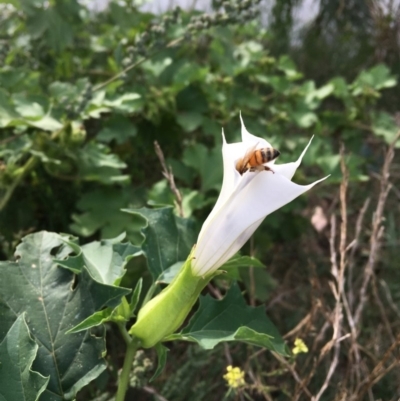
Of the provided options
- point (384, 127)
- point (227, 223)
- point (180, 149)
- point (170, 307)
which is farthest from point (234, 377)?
point (384, 127)

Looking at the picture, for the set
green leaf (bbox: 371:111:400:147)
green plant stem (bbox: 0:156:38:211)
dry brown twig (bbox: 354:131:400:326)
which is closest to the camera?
dry brown twig (bbox: 354:131:400:326)

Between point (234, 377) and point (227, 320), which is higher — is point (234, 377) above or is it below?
below

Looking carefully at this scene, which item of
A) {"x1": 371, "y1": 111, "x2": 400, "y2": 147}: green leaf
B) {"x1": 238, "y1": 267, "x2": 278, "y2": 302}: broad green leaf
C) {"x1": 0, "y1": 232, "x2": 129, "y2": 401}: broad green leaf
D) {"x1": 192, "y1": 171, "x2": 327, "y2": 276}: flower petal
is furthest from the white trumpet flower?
{"x1": 371, "y1": 111, "x2": 400, "y2": 147}: green leaf

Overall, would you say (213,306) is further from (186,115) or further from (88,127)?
(88,127)

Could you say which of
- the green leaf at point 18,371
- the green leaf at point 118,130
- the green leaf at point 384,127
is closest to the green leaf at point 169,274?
the green leaf at point 18,371

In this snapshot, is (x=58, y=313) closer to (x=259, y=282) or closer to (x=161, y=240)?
(x=161, y=240)

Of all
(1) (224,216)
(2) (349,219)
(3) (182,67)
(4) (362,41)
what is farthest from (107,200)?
(4) (362,41)

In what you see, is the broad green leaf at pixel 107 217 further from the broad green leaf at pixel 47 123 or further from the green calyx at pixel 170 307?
the green calyx at pixel 170 307

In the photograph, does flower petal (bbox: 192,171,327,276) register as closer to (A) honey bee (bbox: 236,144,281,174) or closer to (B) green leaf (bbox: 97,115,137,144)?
(A) honey bee (bbox: 236,144,281,174)
